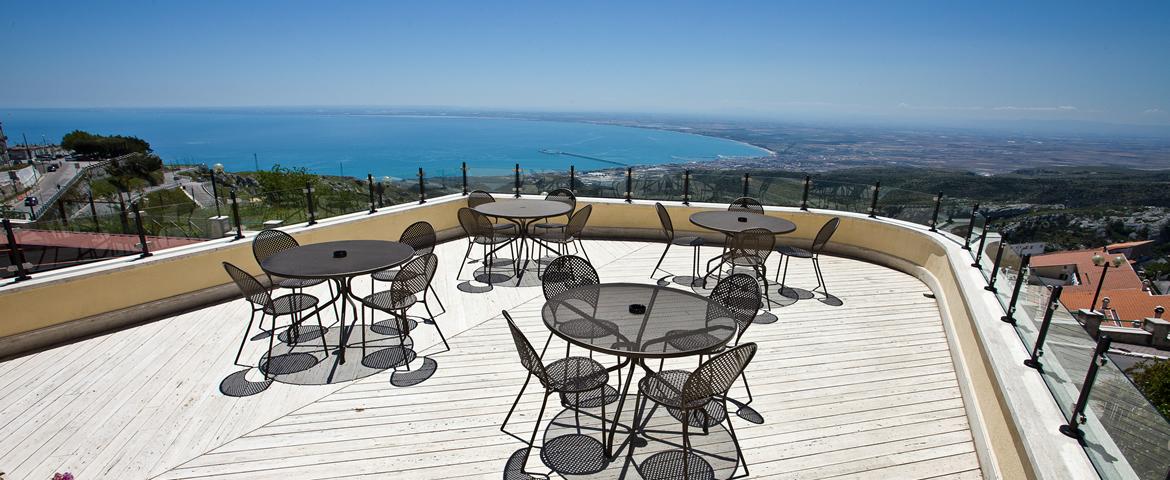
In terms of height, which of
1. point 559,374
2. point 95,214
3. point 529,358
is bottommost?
point 559,374

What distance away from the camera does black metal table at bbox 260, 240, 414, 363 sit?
3537 mm

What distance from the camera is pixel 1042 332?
292cm

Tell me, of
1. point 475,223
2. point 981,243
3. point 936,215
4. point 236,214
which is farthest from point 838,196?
point 236,214

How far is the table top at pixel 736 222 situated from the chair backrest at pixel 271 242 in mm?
4023

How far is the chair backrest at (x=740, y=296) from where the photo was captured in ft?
10.8

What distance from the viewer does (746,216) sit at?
5.92 metres

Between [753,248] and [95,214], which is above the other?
[95,214]

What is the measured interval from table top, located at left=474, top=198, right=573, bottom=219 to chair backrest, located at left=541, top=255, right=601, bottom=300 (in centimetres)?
222

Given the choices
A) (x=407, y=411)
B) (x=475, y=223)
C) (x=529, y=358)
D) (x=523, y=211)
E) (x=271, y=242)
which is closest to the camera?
(x=529, y=358)

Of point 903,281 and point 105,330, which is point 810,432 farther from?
point 105,330

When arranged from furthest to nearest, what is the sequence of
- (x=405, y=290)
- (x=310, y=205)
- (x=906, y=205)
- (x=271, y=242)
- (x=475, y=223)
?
(x=906, y=205)
(x=310, y=205)
(x=475, y=223)
(x=271, y=242)
(x=405, y=290)

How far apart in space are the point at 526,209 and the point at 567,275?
273 cm

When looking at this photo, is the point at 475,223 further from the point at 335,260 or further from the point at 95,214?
the point at 95,214

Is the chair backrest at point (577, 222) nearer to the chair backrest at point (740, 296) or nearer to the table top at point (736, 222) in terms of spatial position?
the table top at point (736, 222)
